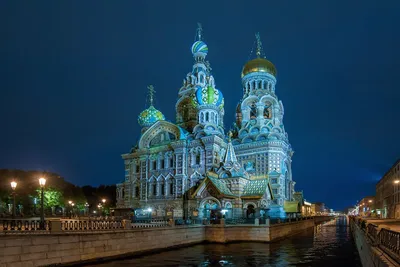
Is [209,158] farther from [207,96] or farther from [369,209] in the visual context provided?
[369,209]

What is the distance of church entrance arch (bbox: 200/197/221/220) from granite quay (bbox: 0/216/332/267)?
5.03 metres

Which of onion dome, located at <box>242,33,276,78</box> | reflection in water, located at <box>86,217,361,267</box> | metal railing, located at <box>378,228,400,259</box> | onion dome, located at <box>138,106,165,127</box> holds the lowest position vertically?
reflection in water, located at <box>86,217,361,267</box>

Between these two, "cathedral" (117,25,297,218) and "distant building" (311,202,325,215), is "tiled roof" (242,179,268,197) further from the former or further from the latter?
"distant building" (311,202,325,215)

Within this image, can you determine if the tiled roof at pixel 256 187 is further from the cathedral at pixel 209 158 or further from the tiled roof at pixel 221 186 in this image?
the tiled roof at pixel 221 186

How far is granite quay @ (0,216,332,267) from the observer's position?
55.2 feet

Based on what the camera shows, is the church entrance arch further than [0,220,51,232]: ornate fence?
Yes

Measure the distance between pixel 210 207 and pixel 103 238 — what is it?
19.2 m

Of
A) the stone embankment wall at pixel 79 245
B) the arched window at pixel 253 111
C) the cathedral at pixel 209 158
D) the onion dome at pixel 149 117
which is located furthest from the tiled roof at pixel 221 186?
the onion dome at pixel 149 117

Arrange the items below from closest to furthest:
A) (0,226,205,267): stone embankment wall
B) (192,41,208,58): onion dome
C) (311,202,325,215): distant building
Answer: (0,226,205,267): stone embankment wall < (192,41,208,58): onion dome < (311,202,325,215): distant building

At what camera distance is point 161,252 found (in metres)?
25.7

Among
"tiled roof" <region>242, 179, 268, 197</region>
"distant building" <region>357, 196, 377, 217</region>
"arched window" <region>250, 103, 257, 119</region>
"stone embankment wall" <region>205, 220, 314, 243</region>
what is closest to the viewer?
"stone embankment wall" <region>205, 220, 314, 243</region>

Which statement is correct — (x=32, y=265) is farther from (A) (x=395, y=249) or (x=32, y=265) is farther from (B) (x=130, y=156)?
(B) (x=130, y=156)

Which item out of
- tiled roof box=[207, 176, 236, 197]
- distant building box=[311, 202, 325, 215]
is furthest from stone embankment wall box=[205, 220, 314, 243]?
distant building box=[311, 202, 325, 215]

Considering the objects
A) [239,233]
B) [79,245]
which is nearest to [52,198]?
[239,233]
